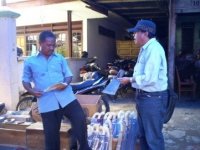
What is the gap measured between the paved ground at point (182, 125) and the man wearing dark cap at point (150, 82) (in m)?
1.42

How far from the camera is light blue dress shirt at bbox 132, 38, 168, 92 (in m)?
3.47

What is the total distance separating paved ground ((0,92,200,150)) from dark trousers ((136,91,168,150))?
1.36 m

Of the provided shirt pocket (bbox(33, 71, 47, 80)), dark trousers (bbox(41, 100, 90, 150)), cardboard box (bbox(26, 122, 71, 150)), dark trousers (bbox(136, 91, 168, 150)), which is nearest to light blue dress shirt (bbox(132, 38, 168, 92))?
dark trousers (bbox(136, 91, 168, 150))

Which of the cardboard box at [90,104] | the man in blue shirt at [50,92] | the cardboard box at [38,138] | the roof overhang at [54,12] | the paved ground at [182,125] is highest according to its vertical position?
the roof overhang at [54,12]

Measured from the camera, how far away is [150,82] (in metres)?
3.51

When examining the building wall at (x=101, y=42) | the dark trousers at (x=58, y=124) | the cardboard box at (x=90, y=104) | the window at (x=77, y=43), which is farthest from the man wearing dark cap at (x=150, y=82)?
the window at (x=77, y=43)

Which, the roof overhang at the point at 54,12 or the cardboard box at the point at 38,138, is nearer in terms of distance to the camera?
the cardboard box at the point at 38,138

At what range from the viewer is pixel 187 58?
35.5 feet

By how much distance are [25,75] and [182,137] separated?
3.14 m

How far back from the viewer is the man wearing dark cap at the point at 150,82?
11.5 ft

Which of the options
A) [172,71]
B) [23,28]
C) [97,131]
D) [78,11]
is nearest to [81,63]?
[78,11]

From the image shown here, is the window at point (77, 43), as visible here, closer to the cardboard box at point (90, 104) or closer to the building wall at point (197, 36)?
the building wall at point (197, 36)

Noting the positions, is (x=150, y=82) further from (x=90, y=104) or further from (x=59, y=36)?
(x=59, y=36)

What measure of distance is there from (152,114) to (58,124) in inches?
46.0
